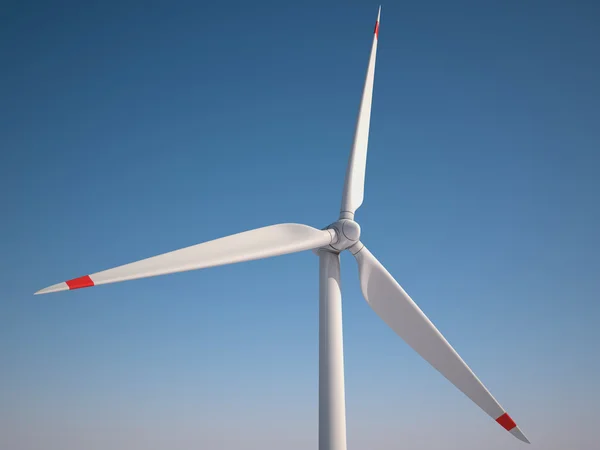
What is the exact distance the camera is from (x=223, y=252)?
17.3 meters

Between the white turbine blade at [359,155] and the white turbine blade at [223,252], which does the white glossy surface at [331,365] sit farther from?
the white turbine blade at [359,155]

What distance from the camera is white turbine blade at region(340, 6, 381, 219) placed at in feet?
73.0

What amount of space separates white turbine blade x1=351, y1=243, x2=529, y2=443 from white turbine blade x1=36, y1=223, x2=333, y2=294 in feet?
7.68

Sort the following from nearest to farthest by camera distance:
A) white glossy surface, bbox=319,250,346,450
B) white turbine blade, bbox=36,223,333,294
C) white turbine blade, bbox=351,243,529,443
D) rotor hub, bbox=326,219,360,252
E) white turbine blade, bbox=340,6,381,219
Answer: white turbine blade, bbox=36,223,333,294 → white glossy surface, bbox=319,250,346,450 → white turbine blade, bbox=351,243,529,443 → rotor hub, bbox=326,219,360,252 → white turbine blade, bbox=340,6,381,219

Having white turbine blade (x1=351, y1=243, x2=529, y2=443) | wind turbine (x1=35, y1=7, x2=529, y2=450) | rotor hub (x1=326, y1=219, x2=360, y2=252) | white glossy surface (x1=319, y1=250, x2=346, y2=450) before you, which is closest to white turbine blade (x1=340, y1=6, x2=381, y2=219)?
wind turbine (x1=35, y1=7, x2=529, y2=450)

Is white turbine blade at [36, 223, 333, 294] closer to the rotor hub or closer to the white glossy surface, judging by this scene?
the rotor hub

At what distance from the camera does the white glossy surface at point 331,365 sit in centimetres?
1850

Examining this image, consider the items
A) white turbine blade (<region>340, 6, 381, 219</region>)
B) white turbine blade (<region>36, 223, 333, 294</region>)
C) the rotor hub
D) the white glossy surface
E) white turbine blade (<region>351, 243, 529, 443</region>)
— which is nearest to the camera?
white turbine blade (<region>36, 223, 333, 294</region>)

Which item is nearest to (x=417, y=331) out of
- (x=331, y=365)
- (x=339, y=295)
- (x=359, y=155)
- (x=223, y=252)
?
(x=339, y=295)

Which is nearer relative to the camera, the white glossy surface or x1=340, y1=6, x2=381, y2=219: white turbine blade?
the white glossy surface

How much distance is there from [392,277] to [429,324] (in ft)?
7.00

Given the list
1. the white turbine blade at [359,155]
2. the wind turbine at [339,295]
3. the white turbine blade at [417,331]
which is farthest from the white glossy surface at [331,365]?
the white turbine blade at [359,155]

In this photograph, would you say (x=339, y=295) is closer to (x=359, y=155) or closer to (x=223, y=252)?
(x=223, y=252)

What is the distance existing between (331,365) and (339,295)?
2.52m
